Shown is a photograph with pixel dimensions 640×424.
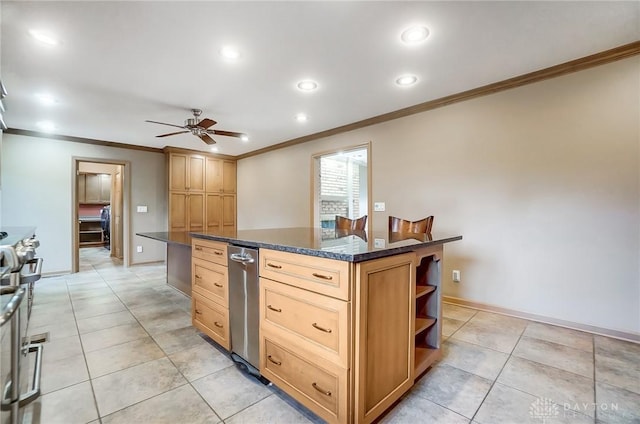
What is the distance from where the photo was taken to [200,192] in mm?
6039

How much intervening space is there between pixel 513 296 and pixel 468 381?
1.48 meters

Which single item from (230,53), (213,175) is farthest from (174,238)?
(213,175)

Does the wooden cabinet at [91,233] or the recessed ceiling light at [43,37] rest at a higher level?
the recessed ceiling light at [43,37]

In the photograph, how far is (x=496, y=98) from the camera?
285cm

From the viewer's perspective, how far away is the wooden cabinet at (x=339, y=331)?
1.21 m

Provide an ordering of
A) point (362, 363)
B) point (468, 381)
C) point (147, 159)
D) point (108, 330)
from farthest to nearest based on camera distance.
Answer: point (147, 159), point (108, 330), point (468, 381), point (362, 363)

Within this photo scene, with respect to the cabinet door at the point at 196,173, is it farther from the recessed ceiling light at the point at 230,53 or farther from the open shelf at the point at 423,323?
the open shelf at the point at 423,323

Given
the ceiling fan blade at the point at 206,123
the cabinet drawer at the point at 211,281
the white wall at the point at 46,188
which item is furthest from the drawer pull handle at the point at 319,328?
the white wall at the point at 46,188

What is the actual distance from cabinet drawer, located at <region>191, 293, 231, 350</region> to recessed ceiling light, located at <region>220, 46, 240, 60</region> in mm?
1973

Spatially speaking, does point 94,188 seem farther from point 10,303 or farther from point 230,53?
point 10,303

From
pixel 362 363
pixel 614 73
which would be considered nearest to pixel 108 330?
pixel 362 363

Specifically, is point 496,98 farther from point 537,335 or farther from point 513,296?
point 537,335

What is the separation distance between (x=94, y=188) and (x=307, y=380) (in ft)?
32.3

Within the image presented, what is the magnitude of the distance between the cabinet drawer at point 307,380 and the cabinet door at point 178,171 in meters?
4.96
